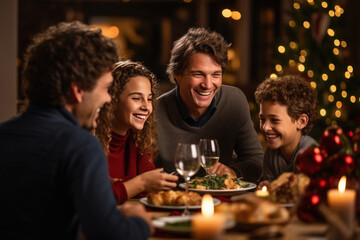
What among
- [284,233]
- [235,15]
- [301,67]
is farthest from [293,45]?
[235,15]

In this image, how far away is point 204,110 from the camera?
3250mm

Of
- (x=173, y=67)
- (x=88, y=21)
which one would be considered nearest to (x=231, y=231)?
Result: (x=173, y=67)

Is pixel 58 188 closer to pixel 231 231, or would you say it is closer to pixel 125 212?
pixel 125 212

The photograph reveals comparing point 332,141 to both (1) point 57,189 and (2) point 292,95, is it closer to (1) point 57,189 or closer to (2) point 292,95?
(1) point 57,189

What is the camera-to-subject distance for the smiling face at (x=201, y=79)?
3.11 metres

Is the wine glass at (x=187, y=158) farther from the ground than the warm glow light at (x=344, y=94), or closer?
closer

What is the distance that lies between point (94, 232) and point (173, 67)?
2.00 meters

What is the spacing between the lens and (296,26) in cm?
535

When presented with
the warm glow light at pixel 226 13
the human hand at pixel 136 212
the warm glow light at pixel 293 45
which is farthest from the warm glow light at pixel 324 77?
the warm glow light at pixel 226 13

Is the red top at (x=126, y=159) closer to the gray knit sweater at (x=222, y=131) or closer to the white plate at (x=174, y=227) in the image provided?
the gray knit sweater at (x=222, y=131)

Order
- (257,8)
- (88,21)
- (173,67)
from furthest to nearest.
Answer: (88,21)
(257,8)
(173,67)

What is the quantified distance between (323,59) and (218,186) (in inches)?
126

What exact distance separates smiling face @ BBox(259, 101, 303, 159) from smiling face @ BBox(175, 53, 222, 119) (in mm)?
396

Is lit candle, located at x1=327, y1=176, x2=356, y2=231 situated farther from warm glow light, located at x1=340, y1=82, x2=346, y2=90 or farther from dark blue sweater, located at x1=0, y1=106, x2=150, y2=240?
warm glow light, located at x1=340, y1=82, x2=346, y2=90
